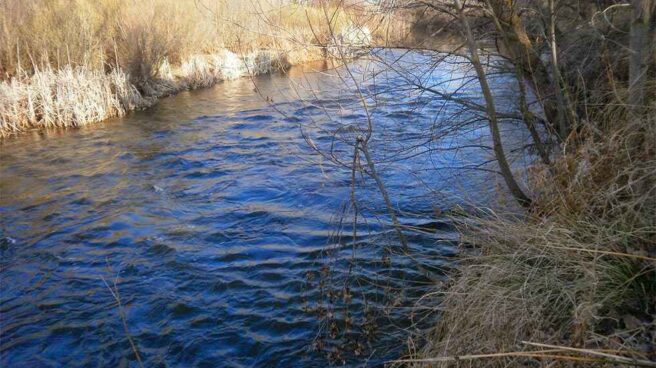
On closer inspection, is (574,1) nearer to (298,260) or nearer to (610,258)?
(610,258)

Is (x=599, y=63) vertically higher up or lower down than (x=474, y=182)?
higher up

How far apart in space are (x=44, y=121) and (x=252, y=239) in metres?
8.07

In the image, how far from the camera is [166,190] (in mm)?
8984

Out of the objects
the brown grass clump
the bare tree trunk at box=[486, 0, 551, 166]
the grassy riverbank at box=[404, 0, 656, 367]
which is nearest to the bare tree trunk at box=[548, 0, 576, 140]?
the grassy riverbank at box=[404, 0, 656, 367]

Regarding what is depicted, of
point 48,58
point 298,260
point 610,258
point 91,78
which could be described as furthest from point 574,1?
point 48,58

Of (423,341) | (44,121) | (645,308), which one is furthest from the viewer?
(44,121)

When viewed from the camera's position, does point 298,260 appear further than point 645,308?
Yes

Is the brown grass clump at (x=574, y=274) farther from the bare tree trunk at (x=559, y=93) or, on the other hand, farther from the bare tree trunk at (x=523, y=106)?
the bare tree trunk at (x=523, y=106)

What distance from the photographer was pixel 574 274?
3.66 metres

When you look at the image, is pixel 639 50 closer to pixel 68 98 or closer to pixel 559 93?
pixel 559 93

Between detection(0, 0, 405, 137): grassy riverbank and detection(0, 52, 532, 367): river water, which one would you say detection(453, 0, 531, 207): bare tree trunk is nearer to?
detection(0, 52, 532, 367): river water

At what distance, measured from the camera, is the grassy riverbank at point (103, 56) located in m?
12.5

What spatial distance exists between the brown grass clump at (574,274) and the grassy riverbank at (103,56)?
606 cm

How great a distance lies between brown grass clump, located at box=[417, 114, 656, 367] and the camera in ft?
10.7
